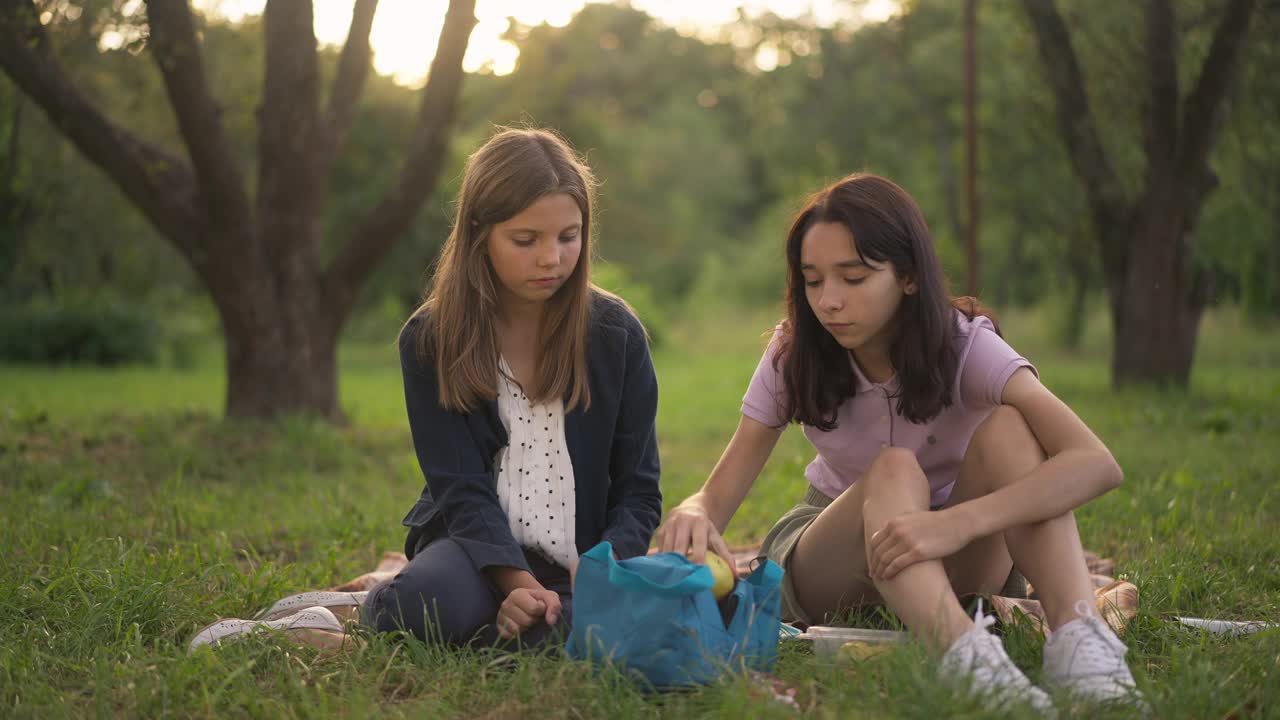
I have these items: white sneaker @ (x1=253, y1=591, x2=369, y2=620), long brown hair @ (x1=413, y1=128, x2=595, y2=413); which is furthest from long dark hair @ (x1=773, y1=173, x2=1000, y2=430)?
white sneaker @ (x1=253, y1=591, x2=369, y2=620)

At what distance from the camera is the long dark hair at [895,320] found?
2848 millimetres

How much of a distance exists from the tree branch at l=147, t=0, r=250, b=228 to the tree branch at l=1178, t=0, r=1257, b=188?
7.49 meters

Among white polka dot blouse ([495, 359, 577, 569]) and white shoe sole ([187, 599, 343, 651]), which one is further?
white polka dot blouse ([495, 359, 577, 569])

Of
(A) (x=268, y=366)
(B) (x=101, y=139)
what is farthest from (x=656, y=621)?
(B) (x=101, y=139)

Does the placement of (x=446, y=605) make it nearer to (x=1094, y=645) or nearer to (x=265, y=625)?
(x=265, y=625)

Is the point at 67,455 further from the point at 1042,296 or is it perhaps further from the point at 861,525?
the point at 1042,296

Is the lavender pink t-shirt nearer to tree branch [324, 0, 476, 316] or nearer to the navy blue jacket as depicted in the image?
the navy blue jacket

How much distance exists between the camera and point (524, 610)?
9.38 feet

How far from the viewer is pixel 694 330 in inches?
1119

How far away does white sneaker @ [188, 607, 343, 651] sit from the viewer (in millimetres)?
2943

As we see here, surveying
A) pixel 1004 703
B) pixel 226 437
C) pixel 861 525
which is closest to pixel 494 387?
pixel 861 525

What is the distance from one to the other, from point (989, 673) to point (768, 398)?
101 centimetres

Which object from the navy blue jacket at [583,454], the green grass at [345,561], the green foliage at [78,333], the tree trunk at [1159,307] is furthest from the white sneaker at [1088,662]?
the green foliage at [78,333]

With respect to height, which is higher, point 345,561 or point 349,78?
point 349,78
